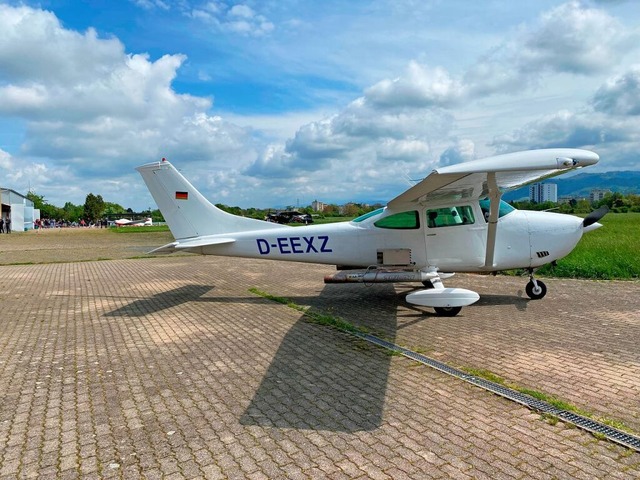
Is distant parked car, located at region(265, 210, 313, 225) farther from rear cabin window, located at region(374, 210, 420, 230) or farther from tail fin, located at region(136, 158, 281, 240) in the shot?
rear cabin window, located at region(374, 210, 420, 230)

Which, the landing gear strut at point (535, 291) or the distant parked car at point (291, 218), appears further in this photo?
the distant parked car at point (291, 218)

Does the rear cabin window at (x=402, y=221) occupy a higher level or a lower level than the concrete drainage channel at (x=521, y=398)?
higher

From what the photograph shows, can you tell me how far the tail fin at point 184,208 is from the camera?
9.66 m

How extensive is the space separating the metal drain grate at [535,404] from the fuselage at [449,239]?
10.8 ft

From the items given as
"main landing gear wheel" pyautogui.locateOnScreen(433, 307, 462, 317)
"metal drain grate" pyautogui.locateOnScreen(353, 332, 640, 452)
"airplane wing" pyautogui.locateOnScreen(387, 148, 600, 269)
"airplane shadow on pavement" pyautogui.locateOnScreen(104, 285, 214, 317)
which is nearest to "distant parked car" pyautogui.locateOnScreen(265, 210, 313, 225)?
"airplane shadow on pavement" pyautogui.locateOnScreen(104, 285, 214, 317)

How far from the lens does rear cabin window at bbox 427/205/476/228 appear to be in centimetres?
835

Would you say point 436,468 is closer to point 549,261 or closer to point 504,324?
point 504,324

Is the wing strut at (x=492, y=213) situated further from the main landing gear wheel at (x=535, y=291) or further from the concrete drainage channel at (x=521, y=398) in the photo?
the concrete drainage channel at (x=521, y=398)

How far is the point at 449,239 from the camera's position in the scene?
841 centimetres

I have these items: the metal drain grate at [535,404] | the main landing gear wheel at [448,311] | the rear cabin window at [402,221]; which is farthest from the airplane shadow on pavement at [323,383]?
the rear cabin window at [402,221]

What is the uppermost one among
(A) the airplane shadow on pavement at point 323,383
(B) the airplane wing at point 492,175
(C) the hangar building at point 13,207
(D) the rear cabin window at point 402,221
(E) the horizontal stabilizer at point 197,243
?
(C) the hangar building at point 13,207

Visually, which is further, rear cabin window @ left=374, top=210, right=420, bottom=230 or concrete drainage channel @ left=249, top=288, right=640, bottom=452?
rear cabin window @ left=374, top=210, right=420, bottom=230

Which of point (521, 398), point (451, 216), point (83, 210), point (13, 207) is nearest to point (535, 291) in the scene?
point (451, 216)

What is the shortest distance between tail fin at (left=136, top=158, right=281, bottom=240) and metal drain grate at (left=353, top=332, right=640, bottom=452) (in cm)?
534
